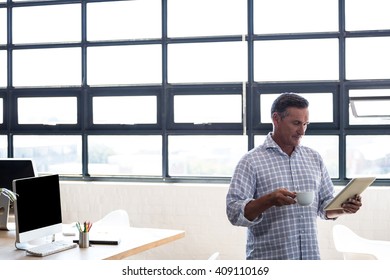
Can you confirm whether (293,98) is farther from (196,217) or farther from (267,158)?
(196,217)

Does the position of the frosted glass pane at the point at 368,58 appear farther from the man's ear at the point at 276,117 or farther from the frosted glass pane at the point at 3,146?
the frosted glass pane at the point at 3,146

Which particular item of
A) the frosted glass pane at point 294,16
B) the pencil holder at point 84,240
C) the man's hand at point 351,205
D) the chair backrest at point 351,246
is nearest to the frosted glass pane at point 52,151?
the frosted glass pane at point 294,16

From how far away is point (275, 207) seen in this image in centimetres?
250

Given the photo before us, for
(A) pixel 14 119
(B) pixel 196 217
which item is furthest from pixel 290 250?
(A) pixel 14 119

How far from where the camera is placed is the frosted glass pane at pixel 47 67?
17.5 feet

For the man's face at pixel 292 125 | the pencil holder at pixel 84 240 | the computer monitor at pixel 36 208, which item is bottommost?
the pencil holder at pixel 84 240

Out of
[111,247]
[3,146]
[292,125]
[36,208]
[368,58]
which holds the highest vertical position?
[368,58]

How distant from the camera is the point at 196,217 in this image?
4.83m

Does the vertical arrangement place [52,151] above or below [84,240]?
above

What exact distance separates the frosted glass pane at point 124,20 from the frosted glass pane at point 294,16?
2.91 feet

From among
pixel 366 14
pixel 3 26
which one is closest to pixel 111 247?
pixel 366 14

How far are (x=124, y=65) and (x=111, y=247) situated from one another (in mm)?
2304

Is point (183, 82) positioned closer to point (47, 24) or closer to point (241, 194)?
point (47, 24)

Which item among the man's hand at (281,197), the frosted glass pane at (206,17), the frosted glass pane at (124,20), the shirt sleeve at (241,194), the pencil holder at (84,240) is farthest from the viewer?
the frosted glass pane at (124,20)
